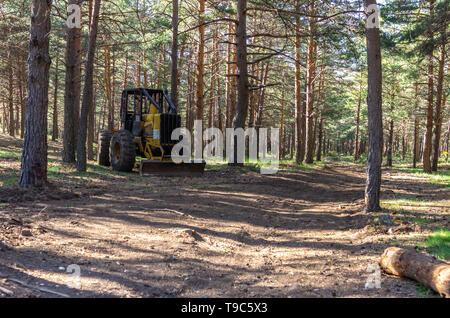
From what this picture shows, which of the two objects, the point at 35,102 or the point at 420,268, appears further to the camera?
the point at 35,102

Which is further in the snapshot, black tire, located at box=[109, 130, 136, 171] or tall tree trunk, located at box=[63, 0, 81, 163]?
black tire, located at box=[109, 130, 136, 171]

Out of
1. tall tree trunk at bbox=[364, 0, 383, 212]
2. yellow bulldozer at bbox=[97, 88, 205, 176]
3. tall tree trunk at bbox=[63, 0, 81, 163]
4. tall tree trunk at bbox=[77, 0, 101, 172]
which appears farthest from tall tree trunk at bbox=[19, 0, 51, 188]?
tall tree trunk at bbox=[364, 0, 383, 212]

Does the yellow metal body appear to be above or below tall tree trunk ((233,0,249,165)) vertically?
below

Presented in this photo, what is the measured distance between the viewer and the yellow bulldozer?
13406 mm

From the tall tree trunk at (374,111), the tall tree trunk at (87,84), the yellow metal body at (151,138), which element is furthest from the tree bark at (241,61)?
Answer: the tall tree trunk at (374,111)

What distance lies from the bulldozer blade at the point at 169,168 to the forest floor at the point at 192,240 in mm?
2061

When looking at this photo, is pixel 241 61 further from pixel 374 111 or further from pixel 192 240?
pixel 192 240

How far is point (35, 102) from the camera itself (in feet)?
27.7

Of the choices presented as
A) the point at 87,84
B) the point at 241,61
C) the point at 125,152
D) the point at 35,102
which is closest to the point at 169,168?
the point at 125,152

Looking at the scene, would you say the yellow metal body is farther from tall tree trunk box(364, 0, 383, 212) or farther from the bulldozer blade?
tall tree trunk box(364, 0, 383, 212)

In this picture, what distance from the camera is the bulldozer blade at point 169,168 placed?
13008 millimetres

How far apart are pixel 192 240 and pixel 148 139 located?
9.05 m

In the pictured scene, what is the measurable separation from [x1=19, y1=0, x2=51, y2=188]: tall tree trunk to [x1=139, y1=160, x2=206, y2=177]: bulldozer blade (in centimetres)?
470

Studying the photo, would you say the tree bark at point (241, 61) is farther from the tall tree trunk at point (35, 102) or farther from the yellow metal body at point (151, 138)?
the tall tree trunk at point (35, 102)
